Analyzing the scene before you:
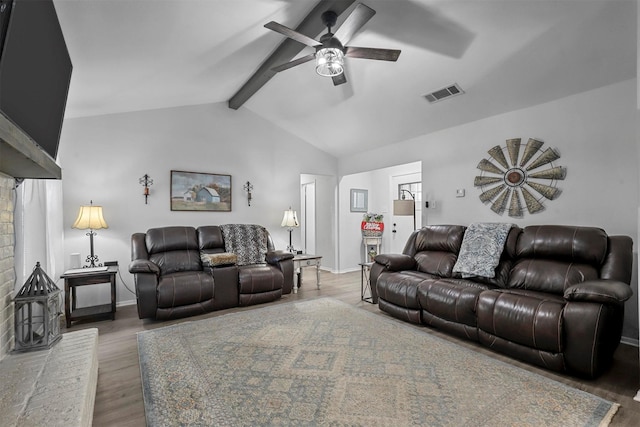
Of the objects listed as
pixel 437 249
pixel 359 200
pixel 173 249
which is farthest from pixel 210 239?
pixel 359 200

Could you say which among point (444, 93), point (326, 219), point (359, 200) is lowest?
point (326, 219)

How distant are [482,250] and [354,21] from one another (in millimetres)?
2459

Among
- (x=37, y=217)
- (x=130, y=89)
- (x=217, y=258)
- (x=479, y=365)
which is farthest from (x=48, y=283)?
(x=479, y=365)

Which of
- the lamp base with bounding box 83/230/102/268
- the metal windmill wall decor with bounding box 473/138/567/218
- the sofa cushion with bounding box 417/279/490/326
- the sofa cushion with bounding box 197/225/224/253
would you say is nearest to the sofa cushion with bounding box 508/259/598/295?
the sofa cushion with bounding box 417/279/490/326

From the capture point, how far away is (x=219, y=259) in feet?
12.6

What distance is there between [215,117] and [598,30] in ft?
14.8

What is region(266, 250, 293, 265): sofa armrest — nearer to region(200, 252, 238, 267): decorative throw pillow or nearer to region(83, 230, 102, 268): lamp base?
region(200, 252, 238, 267): decorative throw pillow

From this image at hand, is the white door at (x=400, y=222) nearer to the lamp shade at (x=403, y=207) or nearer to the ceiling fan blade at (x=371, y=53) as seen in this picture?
the lamp shade at (x=403, y=207)

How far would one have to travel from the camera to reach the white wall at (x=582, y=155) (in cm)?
279

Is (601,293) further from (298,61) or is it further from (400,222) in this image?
(400,222)

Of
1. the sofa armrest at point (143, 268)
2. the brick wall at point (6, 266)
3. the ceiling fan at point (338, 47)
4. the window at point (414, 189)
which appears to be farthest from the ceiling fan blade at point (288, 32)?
the window at point (414, 189)

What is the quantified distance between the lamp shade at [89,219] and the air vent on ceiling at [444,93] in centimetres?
412

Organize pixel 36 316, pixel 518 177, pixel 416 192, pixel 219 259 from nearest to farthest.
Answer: pixel 36 316 → pixel 518 177 → pixel 219 259 → pixel 416 192

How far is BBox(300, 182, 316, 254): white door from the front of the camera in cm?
705
